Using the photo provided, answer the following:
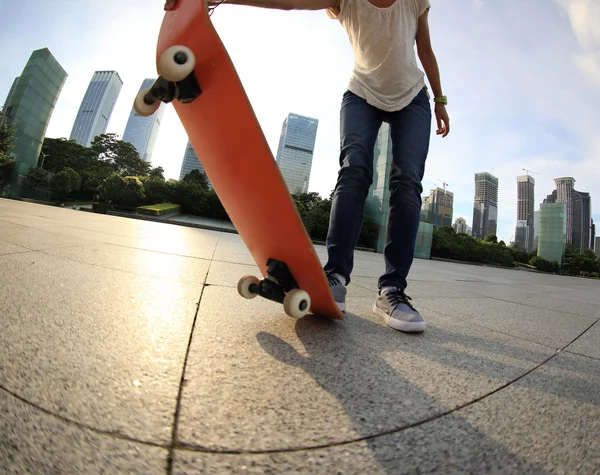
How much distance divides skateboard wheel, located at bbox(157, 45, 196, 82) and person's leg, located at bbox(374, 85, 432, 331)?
983 millimetres

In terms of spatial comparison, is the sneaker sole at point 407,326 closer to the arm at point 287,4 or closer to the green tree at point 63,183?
the arm at point 287,4

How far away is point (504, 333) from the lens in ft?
4.06

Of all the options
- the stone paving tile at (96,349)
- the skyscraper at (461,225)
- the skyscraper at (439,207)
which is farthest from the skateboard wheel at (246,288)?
the skyscraper at (461,225)

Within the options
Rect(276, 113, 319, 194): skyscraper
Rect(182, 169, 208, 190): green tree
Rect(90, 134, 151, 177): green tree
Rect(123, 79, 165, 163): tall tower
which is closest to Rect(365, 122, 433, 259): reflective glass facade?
Rect(182, 169, 208, 190): green tree

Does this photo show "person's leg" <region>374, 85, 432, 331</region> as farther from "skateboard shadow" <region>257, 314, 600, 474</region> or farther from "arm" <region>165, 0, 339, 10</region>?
"arm" <region>165, 0, 339, 10</region>

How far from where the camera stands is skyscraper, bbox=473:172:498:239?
8006 centimetres

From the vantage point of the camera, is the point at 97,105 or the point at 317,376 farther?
the point at 97,105

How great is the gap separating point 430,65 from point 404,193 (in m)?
0.85

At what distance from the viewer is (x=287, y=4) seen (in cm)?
128

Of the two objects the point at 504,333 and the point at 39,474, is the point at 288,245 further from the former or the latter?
the point at 504,333

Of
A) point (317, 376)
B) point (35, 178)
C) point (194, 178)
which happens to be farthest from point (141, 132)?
point (317, 376)

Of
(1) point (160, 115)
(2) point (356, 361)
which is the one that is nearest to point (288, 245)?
(2) point (356, 361)

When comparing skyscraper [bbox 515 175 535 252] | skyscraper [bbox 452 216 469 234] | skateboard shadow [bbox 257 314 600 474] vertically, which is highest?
skyscraper [bbox 515 175 535 252]

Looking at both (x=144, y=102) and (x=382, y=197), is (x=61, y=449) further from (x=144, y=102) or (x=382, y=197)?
(x=382, y=197)
